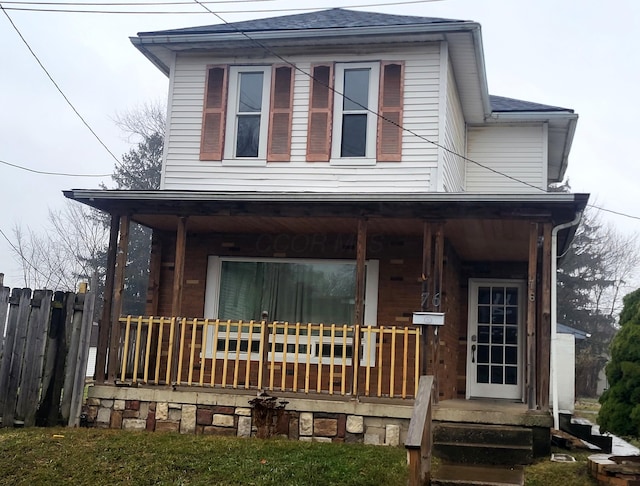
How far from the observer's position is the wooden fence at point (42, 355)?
371 inches

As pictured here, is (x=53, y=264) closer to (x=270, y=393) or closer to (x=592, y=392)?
(x=592, y=392)

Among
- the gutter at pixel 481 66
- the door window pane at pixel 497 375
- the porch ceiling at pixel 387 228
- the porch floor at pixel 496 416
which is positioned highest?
the gutter at pixel 481 66

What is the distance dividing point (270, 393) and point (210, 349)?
246cm

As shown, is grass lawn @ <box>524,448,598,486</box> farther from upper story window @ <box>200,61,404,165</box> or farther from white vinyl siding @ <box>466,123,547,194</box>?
white vinyl siding @ <box>466,123,547,194</box>

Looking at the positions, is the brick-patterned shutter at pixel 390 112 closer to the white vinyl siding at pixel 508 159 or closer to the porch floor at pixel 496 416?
the white vinyl siding at pixel 508 159

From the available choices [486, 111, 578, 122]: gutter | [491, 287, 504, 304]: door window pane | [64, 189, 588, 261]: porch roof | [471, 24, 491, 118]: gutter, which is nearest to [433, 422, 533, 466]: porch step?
[64, 189, 588, 261]: porch roof

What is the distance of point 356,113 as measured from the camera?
1159cm

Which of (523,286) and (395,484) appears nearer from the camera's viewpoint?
(395,484)

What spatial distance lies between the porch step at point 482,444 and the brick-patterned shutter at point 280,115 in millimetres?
5113

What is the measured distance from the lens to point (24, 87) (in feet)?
192

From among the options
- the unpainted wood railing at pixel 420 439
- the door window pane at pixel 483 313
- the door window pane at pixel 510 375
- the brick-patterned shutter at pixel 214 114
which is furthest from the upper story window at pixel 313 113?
the unpainted wood railing at pixel 420 439

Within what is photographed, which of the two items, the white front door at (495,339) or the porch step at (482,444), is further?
the white front door at (495,339)

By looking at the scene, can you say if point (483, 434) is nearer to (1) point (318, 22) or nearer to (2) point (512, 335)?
(2) point (512, 335)

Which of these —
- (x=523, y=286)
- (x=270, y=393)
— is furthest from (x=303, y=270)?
(x=523, y=286)
